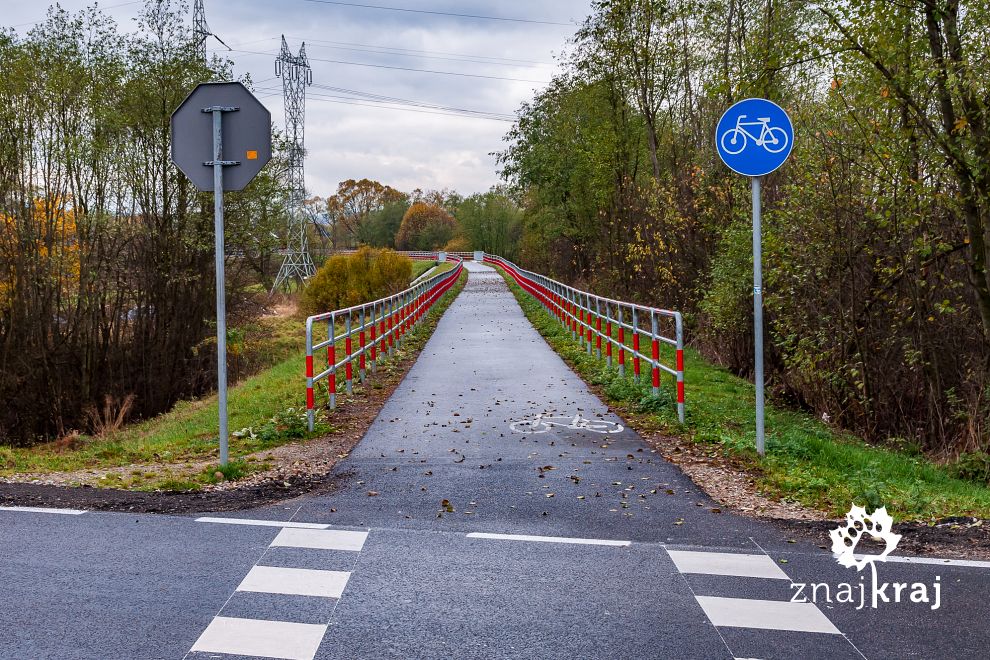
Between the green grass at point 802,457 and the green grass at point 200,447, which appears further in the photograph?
the green grass at point 200,447

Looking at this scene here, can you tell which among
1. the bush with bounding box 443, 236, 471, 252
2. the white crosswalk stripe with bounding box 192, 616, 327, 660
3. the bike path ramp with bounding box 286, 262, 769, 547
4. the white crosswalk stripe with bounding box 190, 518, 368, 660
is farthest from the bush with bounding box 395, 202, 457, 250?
the white crosswalk stripe with bounding box 192, 616, 327, 660

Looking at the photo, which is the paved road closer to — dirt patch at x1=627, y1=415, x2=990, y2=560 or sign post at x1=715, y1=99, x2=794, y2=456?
dirt patch at x1=627, y1=415, x2=990, y2=560

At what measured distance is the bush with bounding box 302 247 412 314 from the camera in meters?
46.4

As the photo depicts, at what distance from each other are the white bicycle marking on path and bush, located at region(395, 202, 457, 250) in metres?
108

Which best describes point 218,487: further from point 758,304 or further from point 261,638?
point 758,304

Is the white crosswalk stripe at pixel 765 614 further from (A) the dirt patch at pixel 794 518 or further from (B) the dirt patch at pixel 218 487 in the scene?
(B) the dirt patch at pixel 218 487

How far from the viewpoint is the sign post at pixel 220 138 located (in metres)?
7.64

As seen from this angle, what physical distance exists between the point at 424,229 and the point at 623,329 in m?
109

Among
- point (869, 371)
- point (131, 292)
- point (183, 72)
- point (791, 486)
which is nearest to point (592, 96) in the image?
point (183, 72)

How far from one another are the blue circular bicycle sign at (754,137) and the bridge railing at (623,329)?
227 centimetres

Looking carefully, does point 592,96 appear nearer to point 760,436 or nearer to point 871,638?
point 760,436

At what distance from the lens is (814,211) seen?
11992mm

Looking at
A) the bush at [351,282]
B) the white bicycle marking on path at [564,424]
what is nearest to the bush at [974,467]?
the white bicycle marking on path at [564,424]

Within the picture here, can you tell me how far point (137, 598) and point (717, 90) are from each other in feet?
25.8
